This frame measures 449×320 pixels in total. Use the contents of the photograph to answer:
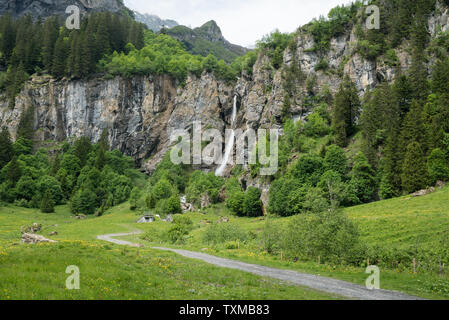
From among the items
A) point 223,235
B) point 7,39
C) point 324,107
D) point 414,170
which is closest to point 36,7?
point 7,39

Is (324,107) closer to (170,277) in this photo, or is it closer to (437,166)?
(437,166)

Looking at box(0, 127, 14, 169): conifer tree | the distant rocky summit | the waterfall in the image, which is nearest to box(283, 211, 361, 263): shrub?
the waterfall

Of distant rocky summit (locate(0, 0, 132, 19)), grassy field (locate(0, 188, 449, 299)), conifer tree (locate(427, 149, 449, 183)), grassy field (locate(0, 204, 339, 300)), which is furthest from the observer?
distant rocky summit (locate(0, 0, 132, 19))

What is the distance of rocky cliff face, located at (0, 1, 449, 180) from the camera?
4643 inches

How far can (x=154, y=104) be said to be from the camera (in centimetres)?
14500

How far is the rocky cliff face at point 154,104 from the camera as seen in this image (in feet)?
387

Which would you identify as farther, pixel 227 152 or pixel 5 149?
pixel 227 152

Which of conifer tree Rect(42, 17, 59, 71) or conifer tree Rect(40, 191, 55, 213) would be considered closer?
conifer tree Rect(40, 191, 55, 213)

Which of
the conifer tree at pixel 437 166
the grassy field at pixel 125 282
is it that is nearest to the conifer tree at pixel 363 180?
the conifer tree at pixel 437 166

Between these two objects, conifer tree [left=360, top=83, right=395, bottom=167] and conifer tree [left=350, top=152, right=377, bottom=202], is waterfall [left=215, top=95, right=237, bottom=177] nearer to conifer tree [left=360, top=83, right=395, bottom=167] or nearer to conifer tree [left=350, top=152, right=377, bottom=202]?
conifer tree [left=360, top=83, right=395, bottom=167]
